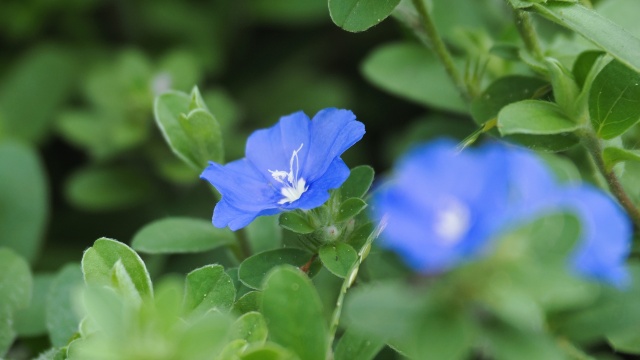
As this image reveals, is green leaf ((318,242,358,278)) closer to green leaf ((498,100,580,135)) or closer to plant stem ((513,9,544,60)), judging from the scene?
green leaf ((498,100,580,135))

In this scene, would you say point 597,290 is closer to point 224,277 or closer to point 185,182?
point 224,277

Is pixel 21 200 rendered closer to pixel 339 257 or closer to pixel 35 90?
pixel 35 90

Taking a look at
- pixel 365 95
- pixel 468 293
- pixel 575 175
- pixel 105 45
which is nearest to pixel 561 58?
pixel 575 175

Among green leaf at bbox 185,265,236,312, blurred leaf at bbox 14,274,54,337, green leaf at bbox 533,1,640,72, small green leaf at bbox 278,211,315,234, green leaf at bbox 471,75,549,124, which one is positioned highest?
green leaf at bbox 533,1,640,72

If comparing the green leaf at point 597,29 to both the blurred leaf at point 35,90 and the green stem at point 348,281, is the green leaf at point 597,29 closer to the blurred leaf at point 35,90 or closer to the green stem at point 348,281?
the green stem at point 348,281

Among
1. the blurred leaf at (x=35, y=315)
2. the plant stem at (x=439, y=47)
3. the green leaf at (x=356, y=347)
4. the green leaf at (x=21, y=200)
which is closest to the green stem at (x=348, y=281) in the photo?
the green leaf at (x=356, y=347)

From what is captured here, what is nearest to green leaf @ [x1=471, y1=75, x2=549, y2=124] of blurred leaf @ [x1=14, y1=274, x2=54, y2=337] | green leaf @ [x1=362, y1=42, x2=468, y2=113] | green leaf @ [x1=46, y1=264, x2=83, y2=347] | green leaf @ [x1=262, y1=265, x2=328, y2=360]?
green leaf @ [x1=362, y1=42, x2=468, y2=113]
